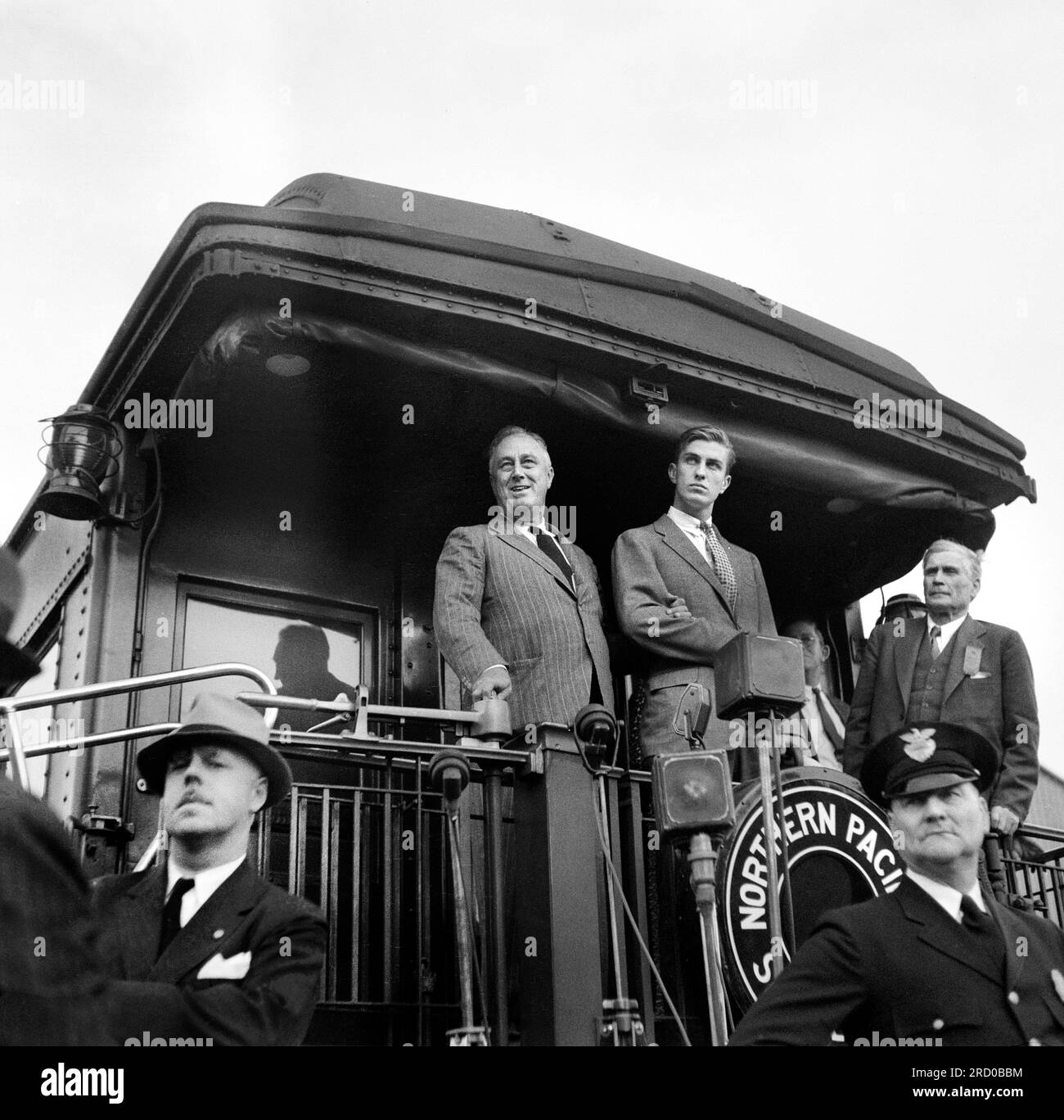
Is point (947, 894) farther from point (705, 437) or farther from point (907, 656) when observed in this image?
point (705, 437)

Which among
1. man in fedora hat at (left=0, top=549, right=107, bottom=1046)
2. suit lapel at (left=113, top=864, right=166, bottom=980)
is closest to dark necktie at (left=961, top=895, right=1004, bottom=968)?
suit lapel at (left=113, top=864, right=166, bottom=980)

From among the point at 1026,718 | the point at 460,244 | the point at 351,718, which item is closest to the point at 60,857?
the point at 351,718

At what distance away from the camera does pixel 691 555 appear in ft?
18.8

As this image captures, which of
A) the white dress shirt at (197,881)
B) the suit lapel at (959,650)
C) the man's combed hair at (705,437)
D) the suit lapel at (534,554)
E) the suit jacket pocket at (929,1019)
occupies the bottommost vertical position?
the suit jacket pocket at (929,1019)

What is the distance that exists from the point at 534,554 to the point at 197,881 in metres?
2.31

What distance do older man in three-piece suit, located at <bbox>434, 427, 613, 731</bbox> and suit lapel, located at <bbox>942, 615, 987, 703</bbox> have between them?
1.44 m

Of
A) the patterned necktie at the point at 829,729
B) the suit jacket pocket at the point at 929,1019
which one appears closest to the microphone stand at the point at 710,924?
the suit jacket pocket at the point at 929,1019

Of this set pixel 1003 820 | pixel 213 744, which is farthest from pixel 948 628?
pixel 213 744

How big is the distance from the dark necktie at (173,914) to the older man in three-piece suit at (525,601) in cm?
166

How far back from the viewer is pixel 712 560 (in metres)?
5.84

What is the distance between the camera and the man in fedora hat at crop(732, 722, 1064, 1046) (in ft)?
11.5

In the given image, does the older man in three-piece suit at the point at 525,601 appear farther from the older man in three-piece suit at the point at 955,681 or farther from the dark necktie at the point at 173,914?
the dark necktie at the point at 173,914

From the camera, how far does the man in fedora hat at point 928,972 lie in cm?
350
